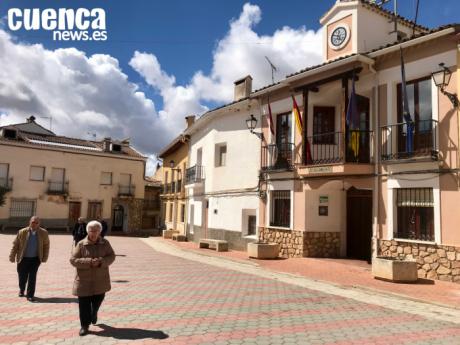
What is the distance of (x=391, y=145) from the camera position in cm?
1130

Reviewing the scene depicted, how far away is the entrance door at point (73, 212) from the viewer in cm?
3059

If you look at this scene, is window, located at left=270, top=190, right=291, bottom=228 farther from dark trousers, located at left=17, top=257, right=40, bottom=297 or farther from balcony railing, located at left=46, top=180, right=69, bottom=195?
balcony railing, located at left=46, top=180, right=69, bottom=195

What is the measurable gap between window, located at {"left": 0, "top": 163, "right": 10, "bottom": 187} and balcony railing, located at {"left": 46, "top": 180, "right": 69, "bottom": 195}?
2859 millimetres

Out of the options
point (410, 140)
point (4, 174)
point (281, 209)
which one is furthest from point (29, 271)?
point (4, 174)

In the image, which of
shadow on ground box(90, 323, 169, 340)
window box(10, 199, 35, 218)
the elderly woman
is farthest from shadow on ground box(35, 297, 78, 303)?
window box(10, 199, 35, 218)

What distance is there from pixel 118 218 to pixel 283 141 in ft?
75.3

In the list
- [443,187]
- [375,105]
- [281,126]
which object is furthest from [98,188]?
[443,187]

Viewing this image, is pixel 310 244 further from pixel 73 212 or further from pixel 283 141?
pixel 73 212

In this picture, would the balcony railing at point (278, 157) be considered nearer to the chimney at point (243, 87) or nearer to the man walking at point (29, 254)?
the chimney at point (243, 87)

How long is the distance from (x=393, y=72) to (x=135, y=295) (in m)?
9.32

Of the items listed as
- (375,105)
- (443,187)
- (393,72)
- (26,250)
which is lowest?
(26,250)

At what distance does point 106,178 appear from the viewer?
32.8 metres

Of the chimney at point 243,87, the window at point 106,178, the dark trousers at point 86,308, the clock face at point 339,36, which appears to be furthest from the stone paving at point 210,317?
the window at point 106,178

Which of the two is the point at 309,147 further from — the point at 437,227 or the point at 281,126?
the point at 437,227
